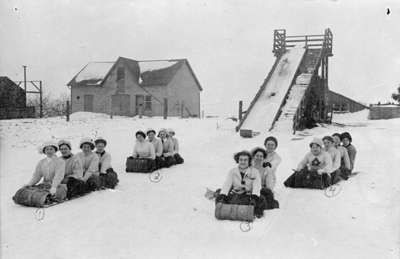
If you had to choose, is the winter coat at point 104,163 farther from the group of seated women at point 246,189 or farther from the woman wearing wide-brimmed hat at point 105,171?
the group of seated women at point 246,189

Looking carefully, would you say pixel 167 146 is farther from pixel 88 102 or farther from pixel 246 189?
pixel 88 102

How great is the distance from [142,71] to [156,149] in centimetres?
2276

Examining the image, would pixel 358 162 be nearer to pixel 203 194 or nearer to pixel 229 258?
pixel 203 194

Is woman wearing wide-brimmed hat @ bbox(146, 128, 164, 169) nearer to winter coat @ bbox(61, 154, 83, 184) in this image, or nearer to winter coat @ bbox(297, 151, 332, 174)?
winter coat @ bbox(61, 154, 83, 184)

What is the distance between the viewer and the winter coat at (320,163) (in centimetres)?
942

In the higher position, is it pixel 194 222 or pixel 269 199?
pixel 269 199

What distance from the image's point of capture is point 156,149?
12312 mm

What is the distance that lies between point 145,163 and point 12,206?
403cm

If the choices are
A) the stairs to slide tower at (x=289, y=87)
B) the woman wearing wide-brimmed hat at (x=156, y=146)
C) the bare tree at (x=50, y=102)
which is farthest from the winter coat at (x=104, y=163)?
the bare tree at (x=50, y=102)

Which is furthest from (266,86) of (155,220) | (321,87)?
(155,220)

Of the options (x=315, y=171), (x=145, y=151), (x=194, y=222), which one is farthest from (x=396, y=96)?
(x=194, y=222)

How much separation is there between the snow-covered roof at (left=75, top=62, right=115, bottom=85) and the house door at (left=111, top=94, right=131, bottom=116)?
2073 millimetres

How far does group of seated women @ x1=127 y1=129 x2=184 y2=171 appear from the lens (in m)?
11.6

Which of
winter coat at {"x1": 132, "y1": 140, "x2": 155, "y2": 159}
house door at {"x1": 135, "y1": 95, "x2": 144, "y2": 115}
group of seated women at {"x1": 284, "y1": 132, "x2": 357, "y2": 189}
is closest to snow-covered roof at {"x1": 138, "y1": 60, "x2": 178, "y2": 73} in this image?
house door at {"x1": 135, "y1": 95, "x2": 144, "y2": 115}
